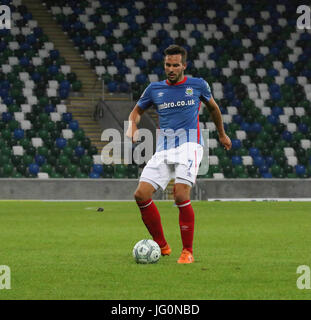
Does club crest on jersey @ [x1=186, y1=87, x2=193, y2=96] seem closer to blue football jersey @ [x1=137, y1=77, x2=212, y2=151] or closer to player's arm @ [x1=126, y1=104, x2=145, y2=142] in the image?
blue football jersey @ [x1=137, y1=77, x2=212, y2=151]

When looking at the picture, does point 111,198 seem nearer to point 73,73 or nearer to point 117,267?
point 73,73

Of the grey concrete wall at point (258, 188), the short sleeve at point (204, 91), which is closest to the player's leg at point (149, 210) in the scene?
the short sleeve at point (204, 91)

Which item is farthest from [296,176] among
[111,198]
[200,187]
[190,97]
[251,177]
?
[190,97]

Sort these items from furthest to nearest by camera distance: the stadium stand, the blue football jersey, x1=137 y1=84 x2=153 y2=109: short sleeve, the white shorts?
1. the stadium stand
2. x1=137 y1=84 x2=153 y2=109: short sleeve
3. the blue football jersey
4. the white shorts

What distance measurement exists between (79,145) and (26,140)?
1.79m

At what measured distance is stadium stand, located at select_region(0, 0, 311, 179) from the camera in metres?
26.5

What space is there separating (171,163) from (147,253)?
1.02 metres

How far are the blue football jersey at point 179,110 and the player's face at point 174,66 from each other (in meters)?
0.13

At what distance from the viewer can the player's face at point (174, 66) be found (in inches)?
332

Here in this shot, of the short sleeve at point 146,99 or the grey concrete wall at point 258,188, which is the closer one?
the short sleeve at point 146,99

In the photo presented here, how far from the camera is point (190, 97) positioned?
8641mm

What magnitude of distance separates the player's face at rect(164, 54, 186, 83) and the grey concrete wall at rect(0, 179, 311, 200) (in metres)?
16.2

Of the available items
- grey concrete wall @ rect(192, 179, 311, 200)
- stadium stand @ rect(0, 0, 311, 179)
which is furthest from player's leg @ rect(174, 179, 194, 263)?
stadium stand @ rect(0, 0, 311, 179)

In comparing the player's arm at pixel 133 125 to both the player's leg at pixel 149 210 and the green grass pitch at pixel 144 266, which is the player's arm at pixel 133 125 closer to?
the player's leg at pixel 149 210
